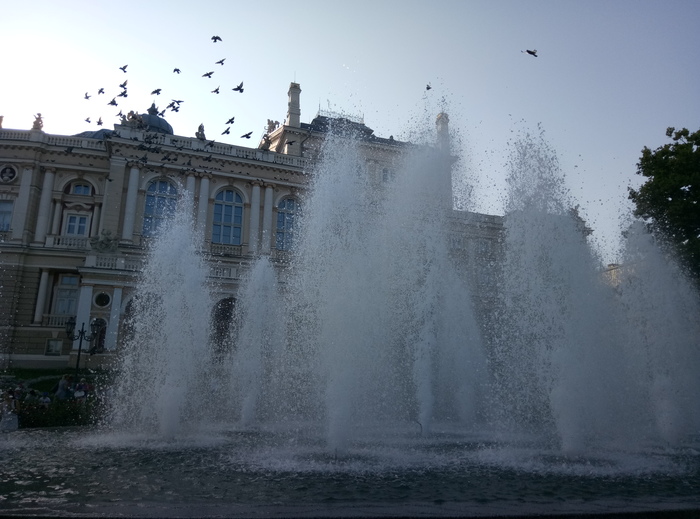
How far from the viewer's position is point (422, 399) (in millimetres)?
12508

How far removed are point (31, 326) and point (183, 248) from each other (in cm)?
1905

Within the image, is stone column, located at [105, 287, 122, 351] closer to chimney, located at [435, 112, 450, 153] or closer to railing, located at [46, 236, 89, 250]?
railing, located at [46, 236, 89, 250]

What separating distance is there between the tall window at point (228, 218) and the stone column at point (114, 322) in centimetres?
785

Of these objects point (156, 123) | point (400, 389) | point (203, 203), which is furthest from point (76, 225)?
point (400, 389)

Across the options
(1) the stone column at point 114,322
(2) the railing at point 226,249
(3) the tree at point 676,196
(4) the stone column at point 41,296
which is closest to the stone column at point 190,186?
(2) the railing at point 226,249

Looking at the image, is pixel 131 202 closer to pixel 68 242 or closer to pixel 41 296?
pixel 68 242

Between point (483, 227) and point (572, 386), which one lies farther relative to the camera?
point (483, 227)

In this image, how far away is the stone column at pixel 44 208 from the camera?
103 feet

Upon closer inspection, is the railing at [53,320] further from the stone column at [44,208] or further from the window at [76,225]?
the window at [76,225]

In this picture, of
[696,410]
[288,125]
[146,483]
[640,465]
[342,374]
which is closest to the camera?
[146,483]

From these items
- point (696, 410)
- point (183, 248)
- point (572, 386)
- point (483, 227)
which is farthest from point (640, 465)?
point (483, 227)

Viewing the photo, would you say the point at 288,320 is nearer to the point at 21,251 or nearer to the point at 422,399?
the point at 422,399

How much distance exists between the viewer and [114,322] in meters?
27.1

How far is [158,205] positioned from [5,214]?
8.80 metres
